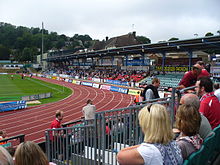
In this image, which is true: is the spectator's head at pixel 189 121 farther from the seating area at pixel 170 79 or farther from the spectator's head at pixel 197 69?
the seating area at pixel 170 79

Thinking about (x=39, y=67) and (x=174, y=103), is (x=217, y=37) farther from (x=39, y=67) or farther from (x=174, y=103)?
(x=39, y=67)

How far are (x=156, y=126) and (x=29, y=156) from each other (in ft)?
4.45

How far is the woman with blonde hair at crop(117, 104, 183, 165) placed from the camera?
78.0 inches

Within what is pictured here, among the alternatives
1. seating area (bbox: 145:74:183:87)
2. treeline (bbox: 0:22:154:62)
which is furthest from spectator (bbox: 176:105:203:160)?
treeline (bbox: 0:22:154:62)

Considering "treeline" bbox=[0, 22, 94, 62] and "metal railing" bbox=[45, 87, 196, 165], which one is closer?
"metal railing" bbox=[45, 87, 196, 165]

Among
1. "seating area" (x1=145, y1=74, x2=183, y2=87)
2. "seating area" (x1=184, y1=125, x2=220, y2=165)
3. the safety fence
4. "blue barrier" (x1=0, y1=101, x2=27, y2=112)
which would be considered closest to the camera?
"seating area" (x1=184, y1=125, x2=220, y2=165)

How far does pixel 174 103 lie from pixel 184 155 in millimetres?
1925

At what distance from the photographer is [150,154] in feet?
6.52

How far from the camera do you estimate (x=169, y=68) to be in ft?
113

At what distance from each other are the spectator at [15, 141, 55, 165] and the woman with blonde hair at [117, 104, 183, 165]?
2.66ft

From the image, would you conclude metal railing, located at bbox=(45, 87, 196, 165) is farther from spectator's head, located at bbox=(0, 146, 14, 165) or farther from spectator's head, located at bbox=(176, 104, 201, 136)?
spectator's head, located at bbox=(0, 146, 14, 165)

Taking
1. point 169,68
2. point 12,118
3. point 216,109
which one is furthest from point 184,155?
point 169,68

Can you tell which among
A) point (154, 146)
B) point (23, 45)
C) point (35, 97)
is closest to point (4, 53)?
point (23, 45)

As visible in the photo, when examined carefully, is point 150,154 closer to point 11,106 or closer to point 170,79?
point 11,106
